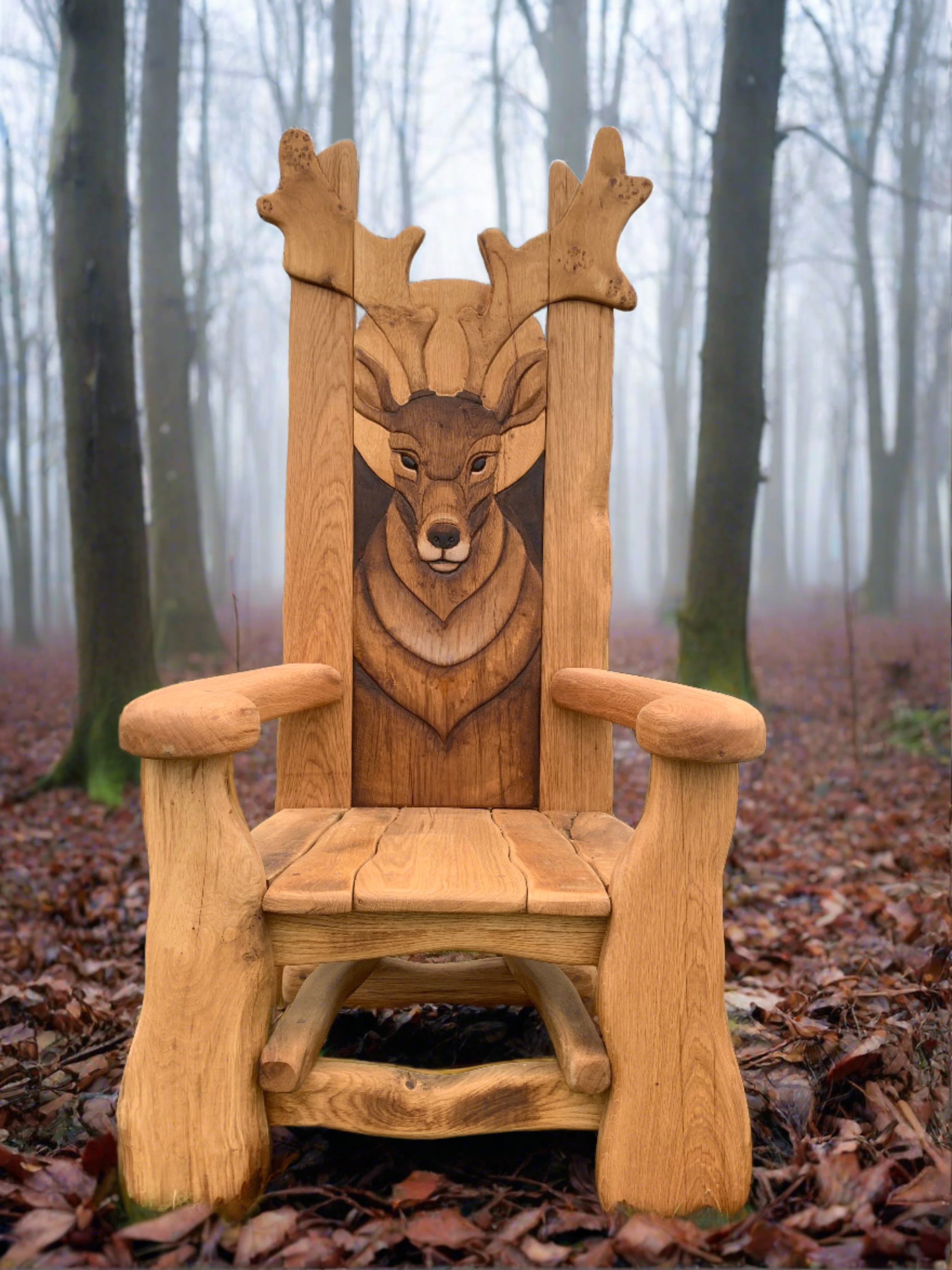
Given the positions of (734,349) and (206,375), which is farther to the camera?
(206,375)

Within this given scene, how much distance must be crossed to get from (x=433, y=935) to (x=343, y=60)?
363 inches

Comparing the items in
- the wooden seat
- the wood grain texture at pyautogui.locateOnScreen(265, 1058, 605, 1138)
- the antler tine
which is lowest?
the wood grain texture at pyautogui.locateOnScreen(265, 1058, 605, 1138)

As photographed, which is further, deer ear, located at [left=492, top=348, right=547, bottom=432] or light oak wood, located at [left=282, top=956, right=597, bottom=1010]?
deer ear, located at [left=492, top=348, right=547, bottom=432]

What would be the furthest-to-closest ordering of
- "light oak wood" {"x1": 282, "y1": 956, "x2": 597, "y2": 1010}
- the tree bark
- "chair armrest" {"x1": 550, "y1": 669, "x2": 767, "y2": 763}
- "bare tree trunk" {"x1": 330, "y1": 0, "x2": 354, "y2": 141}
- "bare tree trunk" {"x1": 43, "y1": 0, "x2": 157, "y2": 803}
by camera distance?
"bare tree trunk" {"x1": 330, "y1": 0, "x2": 354, "y2": 141}, the tree bark, "bare tree trunk" {"x1": 43, "y1": 0, "x2": 157, "y2": 803}, "light oak wood" {"x1": 282, "y1": 956, "x2": 597, "y2": 1010}, "chair armrest" {"x1": 550, "y1": 669, "x2": 767, "y2": 763}

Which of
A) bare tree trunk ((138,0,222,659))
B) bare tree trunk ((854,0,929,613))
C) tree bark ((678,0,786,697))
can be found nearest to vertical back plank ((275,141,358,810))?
tree bark ((678,0,786,697))

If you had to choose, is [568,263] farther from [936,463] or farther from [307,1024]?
[936,463]

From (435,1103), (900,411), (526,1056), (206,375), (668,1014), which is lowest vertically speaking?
(526,1056)

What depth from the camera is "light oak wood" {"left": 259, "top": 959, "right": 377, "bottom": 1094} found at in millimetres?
1316

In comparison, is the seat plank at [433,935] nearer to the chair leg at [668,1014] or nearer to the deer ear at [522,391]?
the chair leg at [668,1014]

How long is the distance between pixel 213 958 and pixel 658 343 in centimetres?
1549

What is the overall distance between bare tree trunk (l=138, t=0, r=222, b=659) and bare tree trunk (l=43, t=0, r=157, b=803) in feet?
9.64

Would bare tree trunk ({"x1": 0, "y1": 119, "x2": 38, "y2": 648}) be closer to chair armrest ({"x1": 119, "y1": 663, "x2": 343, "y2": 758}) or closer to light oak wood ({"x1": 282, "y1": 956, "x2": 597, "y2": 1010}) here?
light oak wood ({"x1": 282, "y1": 956, "x2": 597, "y2": 1010})

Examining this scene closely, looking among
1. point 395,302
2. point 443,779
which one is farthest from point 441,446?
point 443,779

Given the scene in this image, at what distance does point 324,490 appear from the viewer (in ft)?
6.52
